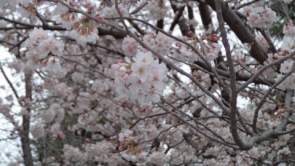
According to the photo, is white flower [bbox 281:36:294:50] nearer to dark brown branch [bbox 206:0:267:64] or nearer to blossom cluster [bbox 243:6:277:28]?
dark brown branch [bbox 206:0:267:64]

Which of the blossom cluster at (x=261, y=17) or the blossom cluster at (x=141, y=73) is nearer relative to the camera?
the blossom cluster at (x=141, y=73)

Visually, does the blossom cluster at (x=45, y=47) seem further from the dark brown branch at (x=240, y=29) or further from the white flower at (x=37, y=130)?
the white flower at (x=37, y=130)

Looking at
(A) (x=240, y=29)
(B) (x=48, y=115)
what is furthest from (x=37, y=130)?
(A) (x=240, y=29)

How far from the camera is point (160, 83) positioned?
150cm

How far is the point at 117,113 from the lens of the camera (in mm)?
4832

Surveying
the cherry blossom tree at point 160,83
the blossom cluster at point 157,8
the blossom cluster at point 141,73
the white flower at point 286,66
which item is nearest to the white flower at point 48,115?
the cherry blossom tree at point 160,83

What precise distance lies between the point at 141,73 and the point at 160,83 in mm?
101

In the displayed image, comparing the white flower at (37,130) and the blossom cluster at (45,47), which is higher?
the white flower at (37,130)

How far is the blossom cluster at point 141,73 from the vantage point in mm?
1430

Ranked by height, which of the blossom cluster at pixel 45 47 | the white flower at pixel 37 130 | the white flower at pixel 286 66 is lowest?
the white flower at pixel 286 66

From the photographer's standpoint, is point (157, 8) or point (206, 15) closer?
point (157, 8)

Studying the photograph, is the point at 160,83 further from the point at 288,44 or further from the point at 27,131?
the point at 27,131

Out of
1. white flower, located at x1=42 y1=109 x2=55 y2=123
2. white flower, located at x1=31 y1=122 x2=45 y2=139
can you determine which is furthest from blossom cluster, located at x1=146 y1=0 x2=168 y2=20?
white flower, located at x1=31 y1=122 x2=45 y2=139

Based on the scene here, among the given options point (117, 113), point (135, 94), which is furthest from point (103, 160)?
point (135, 94)
